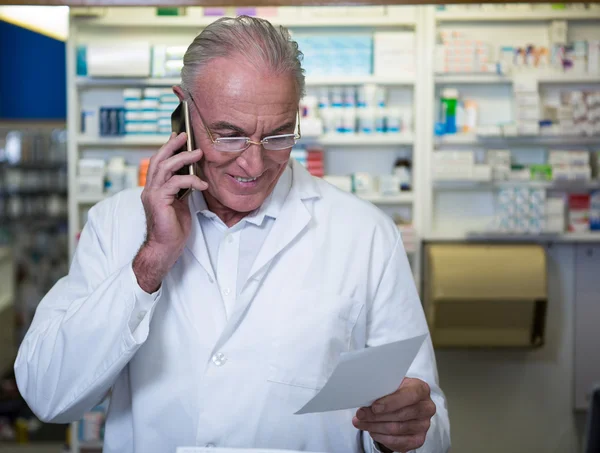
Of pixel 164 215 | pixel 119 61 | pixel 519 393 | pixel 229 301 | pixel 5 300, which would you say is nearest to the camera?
pixel 164 215

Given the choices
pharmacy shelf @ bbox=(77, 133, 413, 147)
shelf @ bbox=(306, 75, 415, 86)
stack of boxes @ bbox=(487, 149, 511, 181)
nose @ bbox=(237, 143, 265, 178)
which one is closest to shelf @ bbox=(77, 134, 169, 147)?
pharmacy shelf @ bbox=(77, 133, 413, 147)

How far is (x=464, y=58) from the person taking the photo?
3.99m

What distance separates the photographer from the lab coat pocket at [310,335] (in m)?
1.67

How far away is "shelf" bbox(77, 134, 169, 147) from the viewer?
13.1 ft

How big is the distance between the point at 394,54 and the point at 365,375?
304cm

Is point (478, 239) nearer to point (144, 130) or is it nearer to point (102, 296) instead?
point (144, 130)

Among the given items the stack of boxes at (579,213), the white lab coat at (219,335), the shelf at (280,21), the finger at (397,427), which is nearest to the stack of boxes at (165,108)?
the shelf at (280,21)

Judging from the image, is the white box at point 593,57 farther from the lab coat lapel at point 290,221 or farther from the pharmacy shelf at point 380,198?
the lab coat lapel at point 290,221

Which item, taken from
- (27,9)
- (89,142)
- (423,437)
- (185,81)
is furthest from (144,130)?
(423,437)

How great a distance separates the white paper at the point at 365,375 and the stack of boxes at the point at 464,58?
116 inches

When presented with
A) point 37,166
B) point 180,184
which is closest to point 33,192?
point 37,166

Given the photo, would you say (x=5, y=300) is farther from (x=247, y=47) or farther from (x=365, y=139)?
(x=247, y=47)

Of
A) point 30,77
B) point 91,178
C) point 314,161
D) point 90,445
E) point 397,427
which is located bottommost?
point 90,445

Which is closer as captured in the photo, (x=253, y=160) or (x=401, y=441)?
(x=401, y=441)
